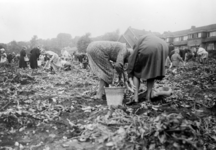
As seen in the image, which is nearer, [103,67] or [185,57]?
[103,67]

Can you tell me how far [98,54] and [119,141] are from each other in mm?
2550

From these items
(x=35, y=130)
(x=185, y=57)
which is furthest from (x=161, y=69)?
(x=185, y=57)

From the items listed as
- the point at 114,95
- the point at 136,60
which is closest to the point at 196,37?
the point at 136,60

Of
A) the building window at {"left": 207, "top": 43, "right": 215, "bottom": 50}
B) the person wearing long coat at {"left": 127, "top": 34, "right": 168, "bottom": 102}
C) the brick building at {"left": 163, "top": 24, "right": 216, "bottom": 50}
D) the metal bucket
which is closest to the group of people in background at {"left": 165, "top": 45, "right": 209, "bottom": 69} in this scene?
the person wearing long coat at {"left": 127, "top": 34, "right": 168, "bottom": 102}

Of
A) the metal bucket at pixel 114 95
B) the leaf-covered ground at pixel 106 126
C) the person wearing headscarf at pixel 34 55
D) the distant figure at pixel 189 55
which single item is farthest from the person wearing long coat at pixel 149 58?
the distant figure at pixel 189 55

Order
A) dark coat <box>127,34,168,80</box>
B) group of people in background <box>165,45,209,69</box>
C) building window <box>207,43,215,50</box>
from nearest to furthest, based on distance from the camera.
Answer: dark coat <box>127,34,168,80</box>, group of people in background <box>165,45,209,69</box>, building window <box>207,43,215,50</box>

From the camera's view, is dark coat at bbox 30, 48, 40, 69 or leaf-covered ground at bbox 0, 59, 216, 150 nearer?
leaf-covered ground at bbox 0, 59, 216, 150

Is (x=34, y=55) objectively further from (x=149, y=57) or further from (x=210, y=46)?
(x=210, y=46)

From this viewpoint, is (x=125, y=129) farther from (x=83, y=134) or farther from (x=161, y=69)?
(x=161, y=69)

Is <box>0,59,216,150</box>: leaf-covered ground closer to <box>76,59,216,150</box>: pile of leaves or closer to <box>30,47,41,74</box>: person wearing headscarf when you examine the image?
<box>76,59,216,150</box>: pile of leaves

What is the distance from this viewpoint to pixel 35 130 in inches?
128

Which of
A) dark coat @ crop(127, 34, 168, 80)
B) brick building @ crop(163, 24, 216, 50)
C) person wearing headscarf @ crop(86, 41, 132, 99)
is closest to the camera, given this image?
dark coat @ crop(127, 34, 168, 80)

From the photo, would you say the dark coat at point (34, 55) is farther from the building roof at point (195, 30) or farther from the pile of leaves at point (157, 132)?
the building roof at point (195, 30)

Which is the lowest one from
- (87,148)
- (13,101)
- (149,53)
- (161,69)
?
(87,148)
